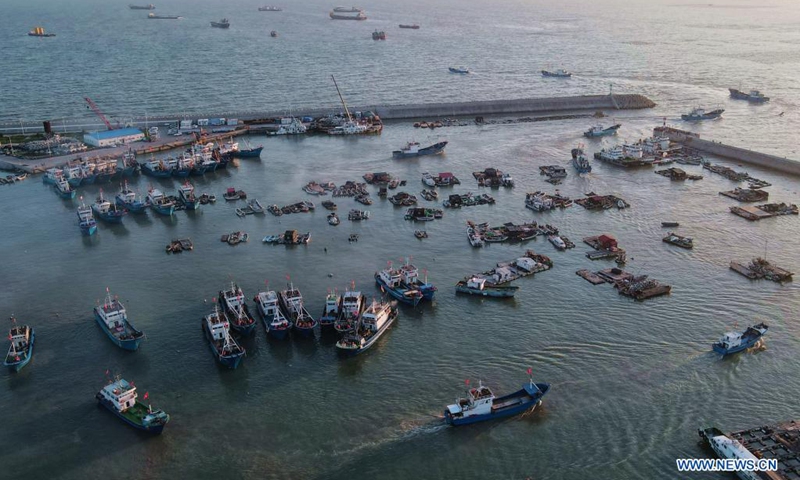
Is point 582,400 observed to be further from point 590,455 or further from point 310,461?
point 310,461

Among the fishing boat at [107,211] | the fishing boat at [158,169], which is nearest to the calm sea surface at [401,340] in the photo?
the fishing boat at [158,169]

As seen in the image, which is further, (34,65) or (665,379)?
(34,65)

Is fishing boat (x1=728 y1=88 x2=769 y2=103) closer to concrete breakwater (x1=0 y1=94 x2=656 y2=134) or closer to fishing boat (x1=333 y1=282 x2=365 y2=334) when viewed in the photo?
concrete breakwater (x1=0 y1=94 x2=656 y2=134)

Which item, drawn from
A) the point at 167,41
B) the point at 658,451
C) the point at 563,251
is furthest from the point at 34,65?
the point at 658,451

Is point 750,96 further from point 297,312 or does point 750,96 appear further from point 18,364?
point 18,364

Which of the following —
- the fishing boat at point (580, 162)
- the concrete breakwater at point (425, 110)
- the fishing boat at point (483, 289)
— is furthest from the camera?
the concrete breakwater at point (425, 110)

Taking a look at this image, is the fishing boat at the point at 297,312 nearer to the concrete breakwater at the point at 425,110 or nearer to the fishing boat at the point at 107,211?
the fishing boat at the point at 107,211
